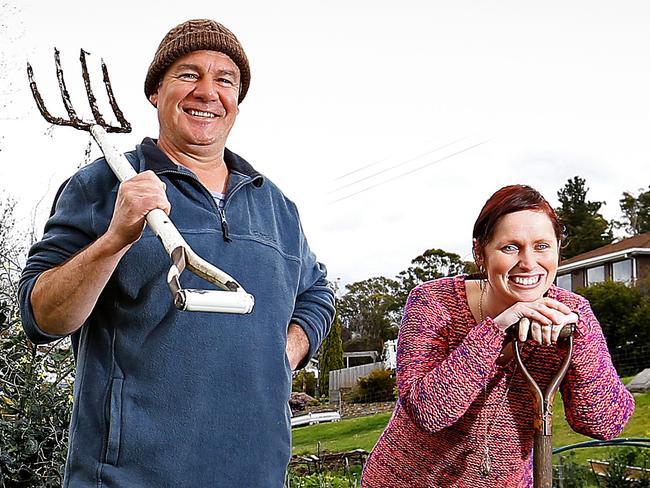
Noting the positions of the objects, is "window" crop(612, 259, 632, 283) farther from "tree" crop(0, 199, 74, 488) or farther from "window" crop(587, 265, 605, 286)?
"tree" crop(0, 199, 74, 488)

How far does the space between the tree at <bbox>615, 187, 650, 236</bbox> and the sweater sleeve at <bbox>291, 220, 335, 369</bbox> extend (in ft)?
93.5

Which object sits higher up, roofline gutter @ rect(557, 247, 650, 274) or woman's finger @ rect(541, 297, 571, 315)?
roofline gutter @ rect(557, 247, 650, 274)

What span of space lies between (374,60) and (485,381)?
23.6 feet

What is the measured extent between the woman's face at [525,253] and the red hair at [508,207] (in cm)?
1

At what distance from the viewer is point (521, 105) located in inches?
516

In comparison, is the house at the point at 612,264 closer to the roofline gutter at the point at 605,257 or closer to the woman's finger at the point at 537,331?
the roofline gutter at the point at 605,257

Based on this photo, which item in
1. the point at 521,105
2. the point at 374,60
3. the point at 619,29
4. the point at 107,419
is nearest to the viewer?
the point at 107,419

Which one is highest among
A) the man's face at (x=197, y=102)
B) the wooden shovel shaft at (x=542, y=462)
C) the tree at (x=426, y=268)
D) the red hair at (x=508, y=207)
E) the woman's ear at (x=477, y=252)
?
the tree at (x=426, y=268)

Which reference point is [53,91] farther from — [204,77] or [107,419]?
[107,419]

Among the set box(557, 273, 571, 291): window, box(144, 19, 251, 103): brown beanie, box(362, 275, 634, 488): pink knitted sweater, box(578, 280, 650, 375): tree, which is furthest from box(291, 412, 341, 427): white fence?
box(144, 19, 251, 103): brown beanie

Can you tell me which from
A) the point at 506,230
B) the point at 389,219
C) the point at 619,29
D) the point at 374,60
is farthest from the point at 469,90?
the point at 506,230

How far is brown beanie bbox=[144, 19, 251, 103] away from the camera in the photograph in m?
1.97

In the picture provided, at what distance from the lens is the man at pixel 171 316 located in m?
1.69

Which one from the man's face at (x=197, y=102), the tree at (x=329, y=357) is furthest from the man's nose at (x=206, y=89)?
the tree at (x=329, y=357)
